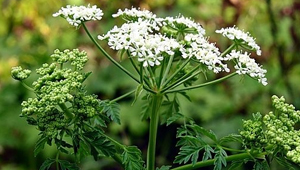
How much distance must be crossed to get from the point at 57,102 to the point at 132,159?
30cm

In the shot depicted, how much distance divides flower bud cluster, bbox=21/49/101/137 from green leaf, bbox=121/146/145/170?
163 mm

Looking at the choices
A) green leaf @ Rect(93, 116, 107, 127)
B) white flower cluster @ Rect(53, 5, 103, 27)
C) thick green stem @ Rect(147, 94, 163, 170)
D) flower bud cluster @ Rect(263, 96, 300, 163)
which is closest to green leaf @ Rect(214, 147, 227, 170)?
flower bud cluster @ Rect(263, 96, 300, 163)

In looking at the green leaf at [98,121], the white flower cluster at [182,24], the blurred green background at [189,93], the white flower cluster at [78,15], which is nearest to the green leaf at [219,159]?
the green leaf at [98,121]

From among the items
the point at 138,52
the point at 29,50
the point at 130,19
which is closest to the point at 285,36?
the point at 29,50

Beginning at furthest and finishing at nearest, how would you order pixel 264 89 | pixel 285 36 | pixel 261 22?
pixel 261 22 < pixel 285 36 < pixel 264 89

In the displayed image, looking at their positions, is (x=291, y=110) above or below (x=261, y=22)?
below

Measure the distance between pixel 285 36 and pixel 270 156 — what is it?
9.05ft

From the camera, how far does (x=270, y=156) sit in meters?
1.66

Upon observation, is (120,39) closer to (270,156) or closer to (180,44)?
(180,44)

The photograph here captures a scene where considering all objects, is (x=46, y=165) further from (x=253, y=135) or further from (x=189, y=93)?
(x=189, y=93)

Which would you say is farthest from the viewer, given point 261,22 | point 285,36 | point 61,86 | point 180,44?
point 261,22

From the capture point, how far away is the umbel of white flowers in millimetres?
1646

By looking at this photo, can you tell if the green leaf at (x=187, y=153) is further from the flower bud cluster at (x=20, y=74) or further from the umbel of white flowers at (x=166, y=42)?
the flower bud cluster at (x=20, y=74)

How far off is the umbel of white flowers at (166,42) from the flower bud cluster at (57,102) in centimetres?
19
